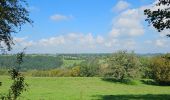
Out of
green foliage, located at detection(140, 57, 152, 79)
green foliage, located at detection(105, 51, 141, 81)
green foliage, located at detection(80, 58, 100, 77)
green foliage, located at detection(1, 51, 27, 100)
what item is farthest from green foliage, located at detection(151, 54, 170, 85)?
green foliage, located at detection(1, 51, 27, 100)

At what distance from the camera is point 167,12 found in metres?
29.7

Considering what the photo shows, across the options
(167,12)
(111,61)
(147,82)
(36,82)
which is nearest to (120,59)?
(111,61)

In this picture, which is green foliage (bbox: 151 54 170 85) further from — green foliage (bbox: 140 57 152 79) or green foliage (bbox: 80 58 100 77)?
green foliage (bbox: 80 58 100 77)

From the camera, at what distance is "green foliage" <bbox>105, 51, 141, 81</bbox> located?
91.7 m

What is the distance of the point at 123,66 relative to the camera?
9244 centimetres

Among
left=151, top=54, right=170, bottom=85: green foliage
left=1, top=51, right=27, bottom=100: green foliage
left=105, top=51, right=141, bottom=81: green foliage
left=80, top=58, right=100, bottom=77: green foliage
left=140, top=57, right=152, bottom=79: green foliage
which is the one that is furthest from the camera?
left=80, top=58, right=100, bottom=77: green foliage

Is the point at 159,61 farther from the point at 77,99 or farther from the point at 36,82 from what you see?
the point at 77,99

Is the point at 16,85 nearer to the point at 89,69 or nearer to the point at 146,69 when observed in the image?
the point at 146,69

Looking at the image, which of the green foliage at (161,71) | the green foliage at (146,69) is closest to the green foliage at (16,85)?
the green foliage at (161,71)

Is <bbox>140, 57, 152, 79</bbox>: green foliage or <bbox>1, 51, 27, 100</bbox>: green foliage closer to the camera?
<bbox>1, 51, 27, 100</bbox>: green foliage

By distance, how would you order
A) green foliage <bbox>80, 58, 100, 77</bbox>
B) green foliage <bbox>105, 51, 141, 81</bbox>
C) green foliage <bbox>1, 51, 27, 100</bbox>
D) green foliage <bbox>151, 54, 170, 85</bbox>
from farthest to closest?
1. green foliage <bbox>80, 58, 100, 77</bbox>
2. green foliage <bbox>105, 51, 141, 81</bbox>
3. green foliage <bbox>151, 54, 170, 85</bbox>
4. green foliage <bbox>1, 51, 27, 100</bbox>

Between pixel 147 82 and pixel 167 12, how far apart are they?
2673 inches

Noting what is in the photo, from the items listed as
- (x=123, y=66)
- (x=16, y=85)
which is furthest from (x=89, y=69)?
(x=16, y=85)

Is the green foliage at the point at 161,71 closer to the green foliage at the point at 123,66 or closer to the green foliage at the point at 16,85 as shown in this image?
the green foliage at the point at 123,66
